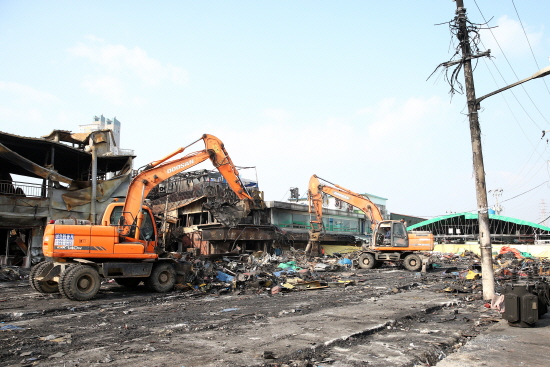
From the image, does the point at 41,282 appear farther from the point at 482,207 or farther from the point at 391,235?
the point at 391,235

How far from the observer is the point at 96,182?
2186 cm

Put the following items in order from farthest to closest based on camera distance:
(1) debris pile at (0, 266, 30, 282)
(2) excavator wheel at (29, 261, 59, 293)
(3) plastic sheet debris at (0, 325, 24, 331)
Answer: (1) debris pile at (0, 266, 30, 282) → (2) excavator wheel at (29, 261, 59, 293) → (3) plastic sheet debris at (0, 325, 24, 331)

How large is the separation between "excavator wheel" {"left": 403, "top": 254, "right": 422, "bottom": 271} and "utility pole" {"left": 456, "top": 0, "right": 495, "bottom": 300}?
1085cm

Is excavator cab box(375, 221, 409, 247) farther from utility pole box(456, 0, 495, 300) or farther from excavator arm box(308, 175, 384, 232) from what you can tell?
utility pole box(456, 0, 495, 300)

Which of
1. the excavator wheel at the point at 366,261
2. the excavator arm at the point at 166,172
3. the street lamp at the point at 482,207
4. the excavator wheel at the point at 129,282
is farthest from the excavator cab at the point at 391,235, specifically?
the excavator wheel at the point at 129,282

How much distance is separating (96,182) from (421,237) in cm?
1769

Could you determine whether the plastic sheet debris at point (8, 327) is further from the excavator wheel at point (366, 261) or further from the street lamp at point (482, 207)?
the excavator wheel at point (366, 261)

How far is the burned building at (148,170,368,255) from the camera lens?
25281mm

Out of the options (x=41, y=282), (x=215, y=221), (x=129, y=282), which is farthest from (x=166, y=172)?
(x=215, y=221)

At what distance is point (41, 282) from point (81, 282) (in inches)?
67.9

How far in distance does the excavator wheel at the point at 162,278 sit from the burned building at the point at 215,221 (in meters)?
8.21

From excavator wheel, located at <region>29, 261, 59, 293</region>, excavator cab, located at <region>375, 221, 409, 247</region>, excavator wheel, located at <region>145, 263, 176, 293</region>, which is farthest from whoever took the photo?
excavator cab, located at <region>375, 221, 409, 247</region>

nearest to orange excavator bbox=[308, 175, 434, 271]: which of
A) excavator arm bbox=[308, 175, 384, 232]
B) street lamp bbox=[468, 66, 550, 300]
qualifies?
excavator arm bbox=[308, 175, 384, 232]

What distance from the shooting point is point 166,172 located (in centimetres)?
1397
